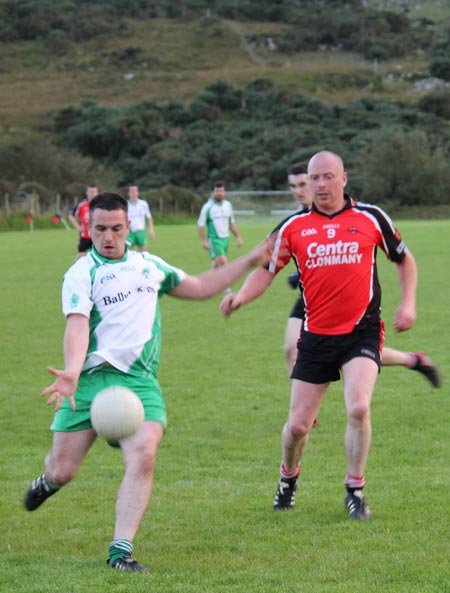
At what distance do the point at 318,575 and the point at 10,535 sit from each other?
2.05 metres

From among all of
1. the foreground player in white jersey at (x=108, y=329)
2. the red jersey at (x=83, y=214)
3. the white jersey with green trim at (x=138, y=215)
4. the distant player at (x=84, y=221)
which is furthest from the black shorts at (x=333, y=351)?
the white jersey with green trim at (x=138, y=215)

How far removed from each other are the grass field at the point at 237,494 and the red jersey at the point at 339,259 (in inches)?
49.9

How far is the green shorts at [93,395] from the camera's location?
595 centimetres

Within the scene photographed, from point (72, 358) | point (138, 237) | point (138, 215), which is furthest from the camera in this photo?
point (138, 237)

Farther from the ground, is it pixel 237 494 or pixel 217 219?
pixel 217 219

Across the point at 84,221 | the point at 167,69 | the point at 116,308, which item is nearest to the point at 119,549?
the point at 116,308

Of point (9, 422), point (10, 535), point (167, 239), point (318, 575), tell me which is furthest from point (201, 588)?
point (167, 239)

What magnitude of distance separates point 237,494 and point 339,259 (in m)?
1.82

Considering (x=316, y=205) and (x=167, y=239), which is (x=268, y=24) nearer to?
(x=167, y=239)

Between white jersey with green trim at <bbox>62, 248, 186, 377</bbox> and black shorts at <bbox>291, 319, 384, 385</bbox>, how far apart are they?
50.2 inches

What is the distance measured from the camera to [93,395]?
594 cm

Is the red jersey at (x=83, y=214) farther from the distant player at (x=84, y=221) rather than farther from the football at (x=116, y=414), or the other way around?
the football at (x=116, y=414)

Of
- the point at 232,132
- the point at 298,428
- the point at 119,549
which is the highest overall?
the point at 232,132

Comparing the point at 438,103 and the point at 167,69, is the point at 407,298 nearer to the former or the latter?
the point at 438,103
